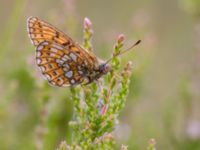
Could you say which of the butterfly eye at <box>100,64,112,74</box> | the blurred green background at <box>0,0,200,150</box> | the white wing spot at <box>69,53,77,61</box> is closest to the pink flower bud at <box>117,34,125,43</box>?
the butterfly eye at <box>100,64,112,74</box>

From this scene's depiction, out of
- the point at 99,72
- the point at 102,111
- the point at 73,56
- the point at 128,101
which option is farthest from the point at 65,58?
the point at 128,101

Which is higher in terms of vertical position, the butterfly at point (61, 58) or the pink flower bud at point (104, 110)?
the butterfly at point (61, 58)

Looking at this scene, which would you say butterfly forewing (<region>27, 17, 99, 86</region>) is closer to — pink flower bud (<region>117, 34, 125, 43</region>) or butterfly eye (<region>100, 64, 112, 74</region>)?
butterfly eye (<region>100, 64, 112, 74</region>)

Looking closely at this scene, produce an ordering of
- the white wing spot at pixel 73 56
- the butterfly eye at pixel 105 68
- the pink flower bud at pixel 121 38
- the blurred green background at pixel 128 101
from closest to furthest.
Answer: the pink flower bud at pixel 121 38, the butterfly eye at pixel 105 68, the white wing spot at pixel 73 56, the blurred green background at pixel 128 101

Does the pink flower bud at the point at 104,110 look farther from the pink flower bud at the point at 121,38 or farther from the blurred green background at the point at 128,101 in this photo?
the blurred green background at the point at 128,101

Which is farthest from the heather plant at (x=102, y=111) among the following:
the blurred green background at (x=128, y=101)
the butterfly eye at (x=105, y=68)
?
the blurred green background at (x=128, y=101)

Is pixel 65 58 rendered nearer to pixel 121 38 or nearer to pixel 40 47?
pixel 40 47
